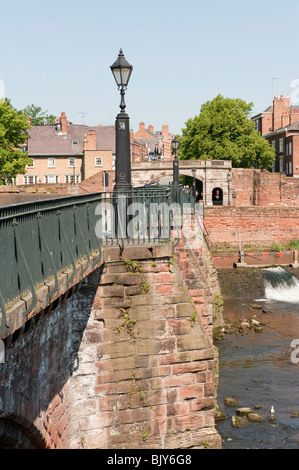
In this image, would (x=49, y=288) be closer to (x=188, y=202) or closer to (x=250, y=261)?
(x=188, y=202)

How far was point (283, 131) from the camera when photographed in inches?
2822

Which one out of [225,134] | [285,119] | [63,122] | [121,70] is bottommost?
[121,70]

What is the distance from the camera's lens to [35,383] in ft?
26.3

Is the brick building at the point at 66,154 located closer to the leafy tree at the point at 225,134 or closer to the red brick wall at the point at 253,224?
the leafy tree at the point at 225,134

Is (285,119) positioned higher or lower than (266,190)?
higher

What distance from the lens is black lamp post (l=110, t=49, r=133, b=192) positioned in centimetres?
1138

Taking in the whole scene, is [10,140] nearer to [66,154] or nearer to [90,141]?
[90,141]

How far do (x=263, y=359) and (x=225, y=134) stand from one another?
43624mm

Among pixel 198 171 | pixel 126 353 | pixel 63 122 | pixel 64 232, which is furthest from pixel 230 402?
pixel 63 122

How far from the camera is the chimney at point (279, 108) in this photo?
75.1 metres

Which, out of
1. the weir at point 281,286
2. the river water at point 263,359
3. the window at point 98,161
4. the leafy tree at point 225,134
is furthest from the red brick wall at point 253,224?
the window at point 98,161

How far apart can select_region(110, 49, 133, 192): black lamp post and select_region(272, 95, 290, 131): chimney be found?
66754mm

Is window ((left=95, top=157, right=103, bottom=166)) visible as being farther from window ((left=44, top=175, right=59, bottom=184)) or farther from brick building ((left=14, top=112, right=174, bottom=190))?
window ((left=44, top=175, right=59, bottom=184))

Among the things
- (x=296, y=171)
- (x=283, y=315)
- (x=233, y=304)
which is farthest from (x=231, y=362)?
(x=296, y=171)
